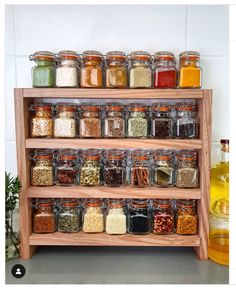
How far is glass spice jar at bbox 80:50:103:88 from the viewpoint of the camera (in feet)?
3.14

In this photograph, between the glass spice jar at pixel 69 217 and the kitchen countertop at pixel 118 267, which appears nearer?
the kitchen countertop at pixel 118 267

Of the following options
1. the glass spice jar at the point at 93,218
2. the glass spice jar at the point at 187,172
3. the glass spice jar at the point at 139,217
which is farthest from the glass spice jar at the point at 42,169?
the glass spice jar at the point at 187,172

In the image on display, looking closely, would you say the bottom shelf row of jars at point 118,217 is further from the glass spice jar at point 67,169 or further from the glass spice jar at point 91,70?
the glass spice jar at point 91,70

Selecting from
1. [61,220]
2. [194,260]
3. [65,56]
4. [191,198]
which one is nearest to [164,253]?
[194,260]

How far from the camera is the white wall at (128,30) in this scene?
106cm

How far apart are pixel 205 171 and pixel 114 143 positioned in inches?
9.8

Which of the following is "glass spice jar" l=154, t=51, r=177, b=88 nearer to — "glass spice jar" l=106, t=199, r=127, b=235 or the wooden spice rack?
the wooden spice rack

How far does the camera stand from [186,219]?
97 cm

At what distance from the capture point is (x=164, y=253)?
→ 1.02m

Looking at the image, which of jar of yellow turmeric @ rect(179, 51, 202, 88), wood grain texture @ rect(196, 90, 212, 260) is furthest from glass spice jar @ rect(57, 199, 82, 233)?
jar of yellow turmeric @ rect(179, 51, 202, 88)

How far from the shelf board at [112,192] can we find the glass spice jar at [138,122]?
15 centimetres

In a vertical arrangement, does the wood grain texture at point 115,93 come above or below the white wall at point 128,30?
below

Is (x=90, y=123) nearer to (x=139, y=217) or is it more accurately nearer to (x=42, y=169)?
(x=42, y=169)

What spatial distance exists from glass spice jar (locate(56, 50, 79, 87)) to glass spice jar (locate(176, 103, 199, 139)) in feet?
0.97
